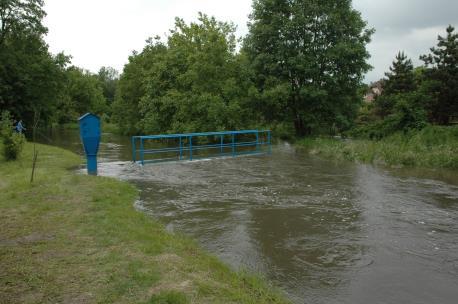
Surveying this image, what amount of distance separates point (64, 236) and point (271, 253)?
349 centimetres

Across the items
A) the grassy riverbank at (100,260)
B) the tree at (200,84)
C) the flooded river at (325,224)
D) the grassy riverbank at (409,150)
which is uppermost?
the tree at (200,84)

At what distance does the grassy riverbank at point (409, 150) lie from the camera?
1642 cm

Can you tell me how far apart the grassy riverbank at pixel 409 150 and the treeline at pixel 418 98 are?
4.87ft

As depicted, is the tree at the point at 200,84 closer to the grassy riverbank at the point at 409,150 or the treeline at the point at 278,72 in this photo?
the treeline at the point at 278,72

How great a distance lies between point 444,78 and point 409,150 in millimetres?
14902

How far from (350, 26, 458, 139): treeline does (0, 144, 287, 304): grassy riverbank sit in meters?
18.0

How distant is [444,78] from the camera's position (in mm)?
29344

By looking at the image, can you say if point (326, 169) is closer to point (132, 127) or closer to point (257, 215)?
point (257, 215)

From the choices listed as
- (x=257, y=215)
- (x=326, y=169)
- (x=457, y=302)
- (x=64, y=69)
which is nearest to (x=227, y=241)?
(x=257, y=215)

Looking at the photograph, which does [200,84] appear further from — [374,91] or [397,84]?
[374,91]

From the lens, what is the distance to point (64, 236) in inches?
262

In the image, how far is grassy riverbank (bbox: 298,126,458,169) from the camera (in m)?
16.4

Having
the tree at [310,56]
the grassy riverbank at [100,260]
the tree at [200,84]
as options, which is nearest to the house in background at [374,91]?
the tree at [310,56]

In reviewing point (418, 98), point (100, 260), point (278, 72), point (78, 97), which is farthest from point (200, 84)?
point (78, 97)
